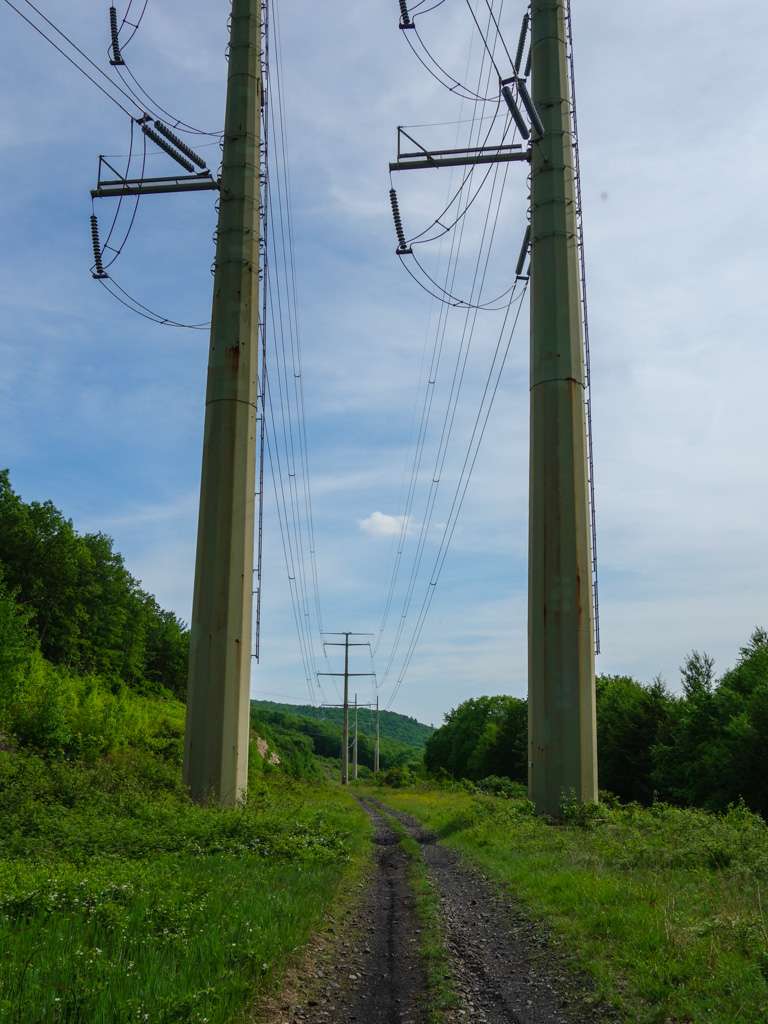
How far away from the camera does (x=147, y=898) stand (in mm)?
9336

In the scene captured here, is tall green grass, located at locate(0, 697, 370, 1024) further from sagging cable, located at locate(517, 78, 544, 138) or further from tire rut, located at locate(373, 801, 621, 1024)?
sagging cable, located at locate(517, 78, 544, 138)

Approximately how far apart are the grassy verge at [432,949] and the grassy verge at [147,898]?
132 cm

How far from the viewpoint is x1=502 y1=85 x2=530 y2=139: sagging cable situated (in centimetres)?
2205

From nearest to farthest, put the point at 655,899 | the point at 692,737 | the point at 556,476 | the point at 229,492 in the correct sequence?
the point at 655,899, the point at 556,476, the point at 229,492, the point at 692,737

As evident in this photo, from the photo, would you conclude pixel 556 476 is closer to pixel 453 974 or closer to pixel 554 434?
pixel 554 434

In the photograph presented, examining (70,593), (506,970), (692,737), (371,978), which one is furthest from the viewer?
(70,593)

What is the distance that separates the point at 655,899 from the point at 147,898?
241 inches

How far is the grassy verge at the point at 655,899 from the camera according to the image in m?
7.05

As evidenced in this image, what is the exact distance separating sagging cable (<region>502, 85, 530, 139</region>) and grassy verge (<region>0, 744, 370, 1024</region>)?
19.2m

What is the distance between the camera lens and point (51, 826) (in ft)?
51.0

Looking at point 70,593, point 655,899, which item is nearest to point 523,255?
point 655,899

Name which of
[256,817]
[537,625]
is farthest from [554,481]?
[256,817]

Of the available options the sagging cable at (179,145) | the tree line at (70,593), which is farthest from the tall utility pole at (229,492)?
the tree line at (70,593)

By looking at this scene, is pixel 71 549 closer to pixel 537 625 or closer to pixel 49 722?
pixel 49 722
